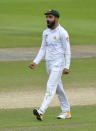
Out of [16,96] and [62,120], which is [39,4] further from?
[62,120]

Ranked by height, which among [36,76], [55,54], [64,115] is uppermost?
[55,54]

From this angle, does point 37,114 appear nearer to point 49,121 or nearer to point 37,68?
point 49,121

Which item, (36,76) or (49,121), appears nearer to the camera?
(49,121)

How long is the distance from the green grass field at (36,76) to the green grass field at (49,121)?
320 centimetres

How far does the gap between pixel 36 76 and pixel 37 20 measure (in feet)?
66.9

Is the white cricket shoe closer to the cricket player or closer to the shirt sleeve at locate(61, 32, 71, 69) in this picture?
the cricket player

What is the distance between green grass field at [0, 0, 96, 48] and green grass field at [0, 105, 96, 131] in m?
14.4

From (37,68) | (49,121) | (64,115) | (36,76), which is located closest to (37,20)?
(37,68)

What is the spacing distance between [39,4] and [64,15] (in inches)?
144

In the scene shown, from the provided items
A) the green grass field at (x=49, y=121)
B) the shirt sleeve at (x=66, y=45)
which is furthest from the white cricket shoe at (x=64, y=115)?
the shirt sleeve at (x=66, y=45)

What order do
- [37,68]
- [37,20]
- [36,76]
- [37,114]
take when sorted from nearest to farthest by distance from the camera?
[37,114], [36,76], [37,68], [37,20]

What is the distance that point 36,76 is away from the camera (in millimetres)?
17438

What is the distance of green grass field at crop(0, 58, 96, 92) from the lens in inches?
614

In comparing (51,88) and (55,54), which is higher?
(55,54)
